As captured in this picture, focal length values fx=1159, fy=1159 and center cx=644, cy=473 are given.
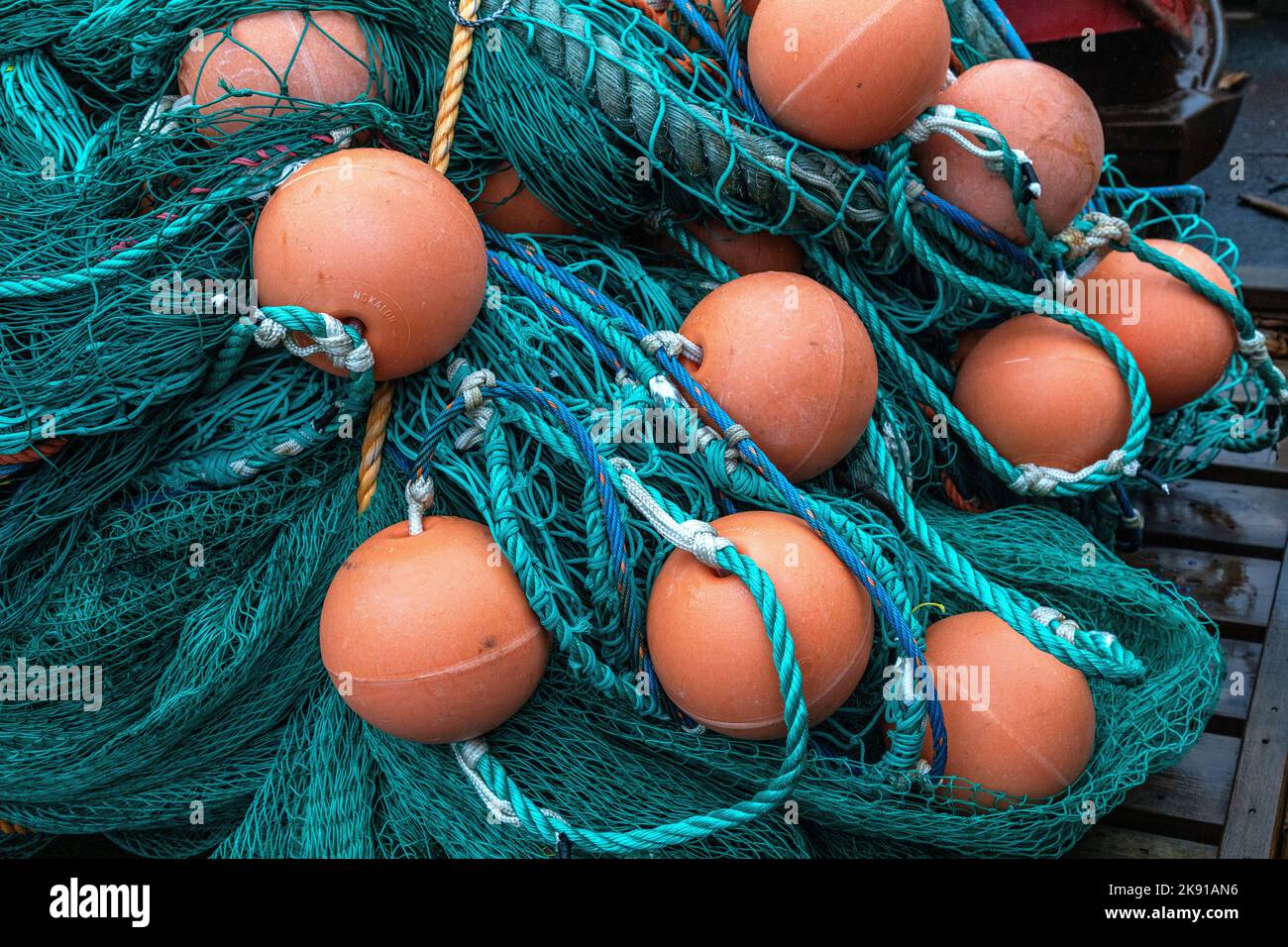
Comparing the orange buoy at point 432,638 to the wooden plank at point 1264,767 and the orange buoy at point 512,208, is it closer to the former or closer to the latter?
the orange buoy at point 512,208

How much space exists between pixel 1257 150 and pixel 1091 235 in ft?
12.2

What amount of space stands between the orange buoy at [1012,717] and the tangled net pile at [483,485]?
0.05 m

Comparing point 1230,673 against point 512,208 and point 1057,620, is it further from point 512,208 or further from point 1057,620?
point 512,208

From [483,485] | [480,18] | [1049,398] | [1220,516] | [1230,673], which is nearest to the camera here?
[483,485]

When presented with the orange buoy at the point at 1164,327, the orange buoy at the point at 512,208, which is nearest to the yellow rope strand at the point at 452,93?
the orange buoy at the point at 512,208

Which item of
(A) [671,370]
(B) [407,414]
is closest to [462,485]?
(B) [407,414]

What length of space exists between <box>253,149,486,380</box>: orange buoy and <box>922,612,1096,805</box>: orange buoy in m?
1.04

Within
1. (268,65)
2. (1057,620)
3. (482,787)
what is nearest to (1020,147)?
(1057,620)

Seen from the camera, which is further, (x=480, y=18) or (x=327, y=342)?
(x=480, y=18)

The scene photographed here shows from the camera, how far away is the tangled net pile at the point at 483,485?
1906 millimetres

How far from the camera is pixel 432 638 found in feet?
5.88

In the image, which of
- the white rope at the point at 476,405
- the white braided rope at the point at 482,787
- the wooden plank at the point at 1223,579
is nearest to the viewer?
the white braided rope at the point at 482,787

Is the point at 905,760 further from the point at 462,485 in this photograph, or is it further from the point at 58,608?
Answer: the point at 58,608

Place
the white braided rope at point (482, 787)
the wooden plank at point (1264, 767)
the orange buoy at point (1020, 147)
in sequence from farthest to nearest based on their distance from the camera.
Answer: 1. the orange buoy at point (1020, 147)
2. the wooden plank at point (1264, 767)
3. the white braided rope at point (482, 787)
